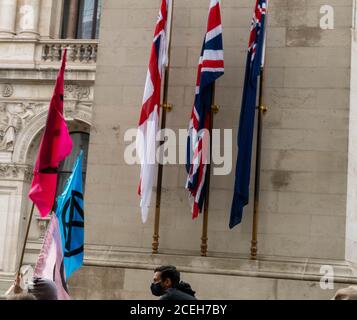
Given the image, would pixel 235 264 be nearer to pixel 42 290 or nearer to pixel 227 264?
pixel 227 264

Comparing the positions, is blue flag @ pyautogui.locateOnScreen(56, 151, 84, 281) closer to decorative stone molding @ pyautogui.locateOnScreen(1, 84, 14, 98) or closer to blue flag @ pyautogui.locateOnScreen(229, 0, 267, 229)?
blue flag @ pyautogui.locateOnScreen(229, 0, 267, 229)

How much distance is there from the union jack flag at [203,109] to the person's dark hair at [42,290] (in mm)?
4411

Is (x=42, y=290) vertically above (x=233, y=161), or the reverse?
(x=233, y=161)

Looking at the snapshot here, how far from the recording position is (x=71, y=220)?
10.9 meters

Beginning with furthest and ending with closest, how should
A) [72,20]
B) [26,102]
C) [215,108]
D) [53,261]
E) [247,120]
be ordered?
[72,20] < [26,102] < [215,108] < [247,120] < [53,261]

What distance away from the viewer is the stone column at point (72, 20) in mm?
34344

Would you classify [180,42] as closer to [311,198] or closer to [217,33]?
[217,33]

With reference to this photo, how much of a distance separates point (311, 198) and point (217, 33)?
2.41 meters

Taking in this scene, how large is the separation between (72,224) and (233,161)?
8.56 feet

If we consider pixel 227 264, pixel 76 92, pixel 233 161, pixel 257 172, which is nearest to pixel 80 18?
pixel 76 92

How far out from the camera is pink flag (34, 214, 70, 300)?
10.2m

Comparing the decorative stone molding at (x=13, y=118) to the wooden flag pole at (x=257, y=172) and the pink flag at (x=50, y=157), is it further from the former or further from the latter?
the pink flag at (x=50, y=157)

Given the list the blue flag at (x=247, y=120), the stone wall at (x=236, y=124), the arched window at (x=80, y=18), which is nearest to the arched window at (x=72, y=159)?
the arched window at (x=80, y=18)
